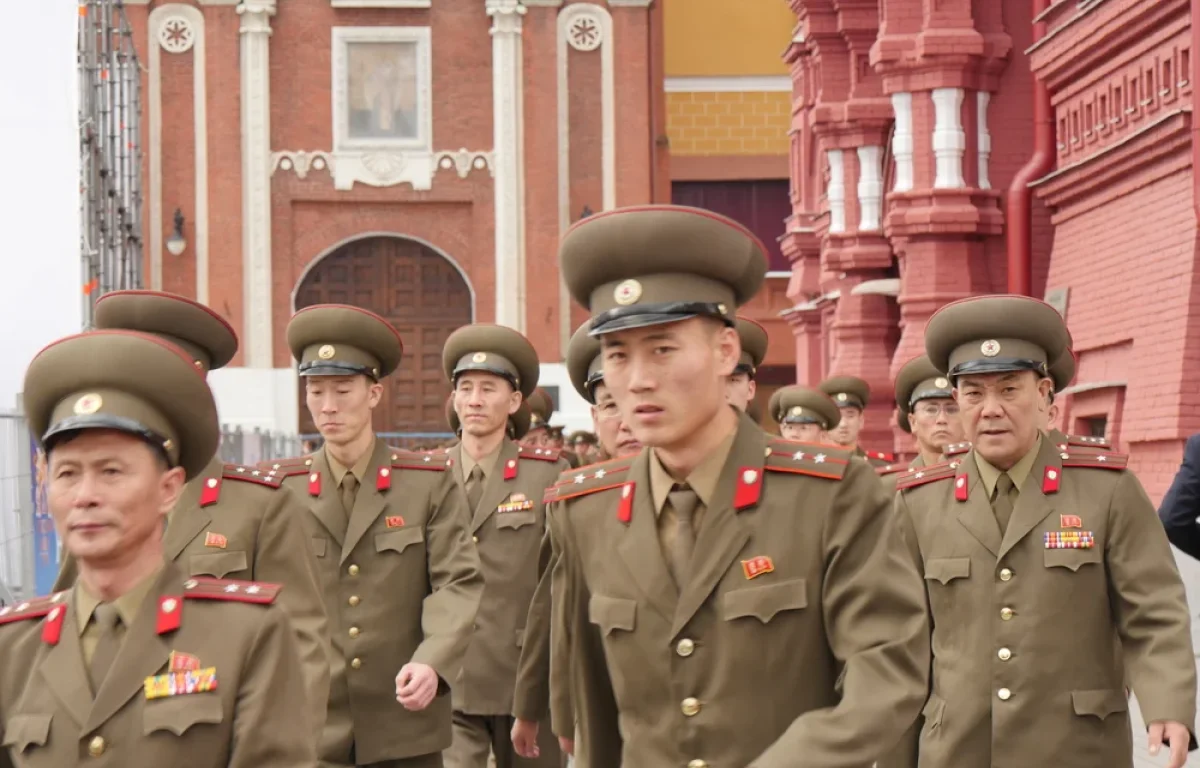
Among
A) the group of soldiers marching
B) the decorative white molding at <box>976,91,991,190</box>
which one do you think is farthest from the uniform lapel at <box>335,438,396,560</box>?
the decorative white molding at <box>976,91,991,190</box>

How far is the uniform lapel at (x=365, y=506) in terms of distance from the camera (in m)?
7.59

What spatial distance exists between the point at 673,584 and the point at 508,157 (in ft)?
109

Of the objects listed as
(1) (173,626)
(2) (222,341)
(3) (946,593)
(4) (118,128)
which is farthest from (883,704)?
(4) (118,128)

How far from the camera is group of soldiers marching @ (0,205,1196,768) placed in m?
4.08

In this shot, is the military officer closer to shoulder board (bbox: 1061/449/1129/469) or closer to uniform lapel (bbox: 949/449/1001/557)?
uniform lapel (bbox: 949/449/1001/557)

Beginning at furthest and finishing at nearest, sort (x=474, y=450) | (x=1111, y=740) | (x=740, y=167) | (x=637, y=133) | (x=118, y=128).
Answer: (x=740, y=167) < (x=637, y=133) < (x=118, y=128) < (x=474, y=450) < (x=1111, y=740)

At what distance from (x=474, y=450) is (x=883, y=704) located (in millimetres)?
5614

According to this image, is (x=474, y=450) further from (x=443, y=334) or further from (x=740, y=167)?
(x=740, y=167)

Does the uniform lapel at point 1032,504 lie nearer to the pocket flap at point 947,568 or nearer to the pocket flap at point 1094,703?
the pocket flap at point 947,568

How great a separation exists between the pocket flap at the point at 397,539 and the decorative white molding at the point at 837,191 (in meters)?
17.5

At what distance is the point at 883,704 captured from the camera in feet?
13.8

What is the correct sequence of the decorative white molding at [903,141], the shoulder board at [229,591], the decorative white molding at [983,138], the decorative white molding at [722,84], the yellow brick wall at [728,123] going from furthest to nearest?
the decorative white molding at [722,84] < the yellow brick wall at [728,123] < the decorative white molding at [903,141] < the decorative white molding at [983,138] < the shoulder board at [229,591]

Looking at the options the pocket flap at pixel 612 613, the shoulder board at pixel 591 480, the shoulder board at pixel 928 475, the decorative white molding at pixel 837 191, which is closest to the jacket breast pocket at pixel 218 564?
the shoulder board at pixel 591 480

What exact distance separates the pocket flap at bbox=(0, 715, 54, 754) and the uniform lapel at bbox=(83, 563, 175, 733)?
8cm
